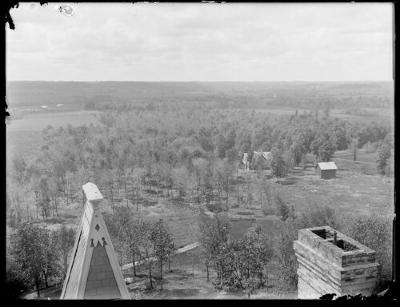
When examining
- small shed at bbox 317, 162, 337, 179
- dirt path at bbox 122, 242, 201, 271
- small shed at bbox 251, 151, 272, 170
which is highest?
small shed at bbox 251, 151, 272, 170

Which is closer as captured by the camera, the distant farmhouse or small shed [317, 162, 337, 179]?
small shed [317, 162, 337, 179]

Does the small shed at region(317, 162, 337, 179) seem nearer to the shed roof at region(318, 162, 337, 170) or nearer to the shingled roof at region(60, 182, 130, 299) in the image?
the shed roof at region(318, 162, 337, 170)

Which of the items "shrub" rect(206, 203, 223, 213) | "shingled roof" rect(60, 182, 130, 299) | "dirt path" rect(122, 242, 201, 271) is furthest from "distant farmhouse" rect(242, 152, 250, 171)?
"shingled roof" rect(60, 182, 130, 299)

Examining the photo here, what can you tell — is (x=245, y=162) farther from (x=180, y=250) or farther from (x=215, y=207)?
(x=180, y=250)

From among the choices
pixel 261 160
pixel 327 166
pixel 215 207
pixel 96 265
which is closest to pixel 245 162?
pixel 261 160

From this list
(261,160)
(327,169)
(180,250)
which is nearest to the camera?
(180,250)

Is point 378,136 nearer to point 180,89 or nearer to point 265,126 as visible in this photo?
point 265,126
